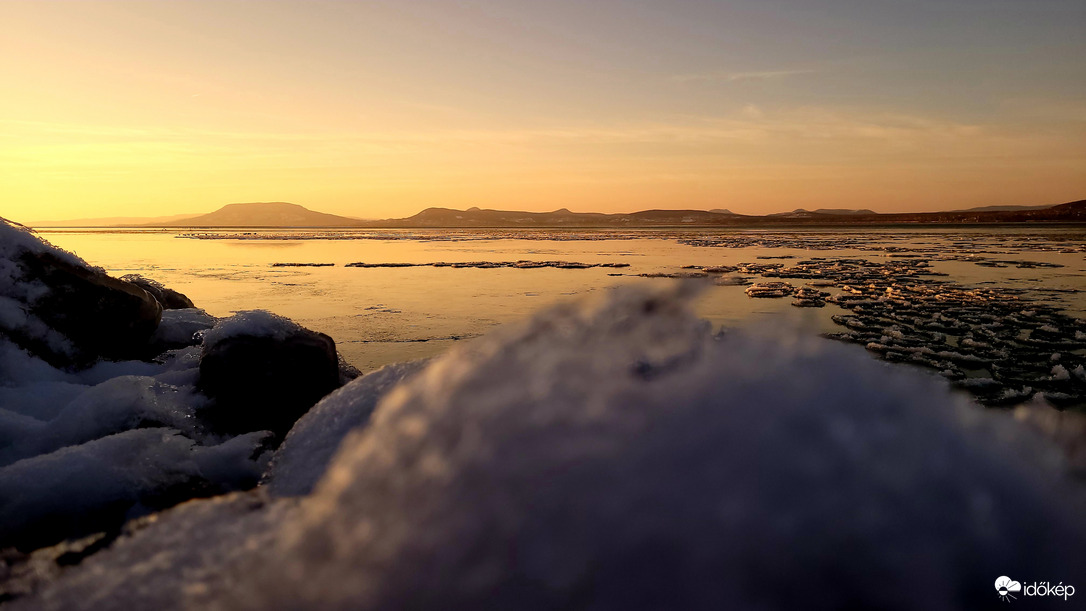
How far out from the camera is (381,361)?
5.39m

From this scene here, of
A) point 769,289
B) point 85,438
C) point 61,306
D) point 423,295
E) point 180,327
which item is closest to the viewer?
point 85,438

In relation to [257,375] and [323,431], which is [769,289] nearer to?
[257,375]

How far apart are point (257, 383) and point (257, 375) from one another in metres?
0.05

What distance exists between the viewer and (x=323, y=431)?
188 cm

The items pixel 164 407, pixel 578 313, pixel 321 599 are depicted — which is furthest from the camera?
pixel 164 407

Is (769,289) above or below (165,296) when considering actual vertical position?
below

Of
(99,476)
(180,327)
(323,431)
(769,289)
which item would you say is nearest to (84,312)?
(180,327)

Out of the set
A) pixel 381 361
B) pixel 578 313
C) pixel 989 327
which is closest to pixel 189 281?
pixel 381 361

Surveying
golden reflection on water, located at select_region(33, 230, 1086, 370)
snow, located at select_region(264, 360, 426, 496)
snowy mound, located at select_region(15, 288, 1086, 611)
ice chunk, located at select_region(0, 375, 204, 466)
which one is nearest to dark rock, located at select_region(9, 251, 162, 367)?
ice chunk, located at select_region(0, 375, 204, 466)

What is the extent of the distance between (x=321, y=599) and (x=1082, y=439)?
2.00 metres

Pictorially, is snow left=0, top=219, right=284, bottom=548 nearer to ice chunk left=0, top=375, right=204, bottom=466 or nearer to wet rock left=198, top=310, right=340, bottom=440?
ice chunk left=0, top=375, right=204, bottom=466

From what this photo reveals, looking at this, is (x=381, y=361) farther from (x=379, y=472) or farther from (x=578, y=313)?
(x=379, y=472)

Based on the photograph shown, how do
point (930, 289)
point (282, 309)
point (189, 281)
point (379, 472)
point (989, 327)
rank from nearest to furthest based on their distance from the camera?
point (379, 472) → point (989, 327) → point (282, 309) → point (930, 289) → point (189, 281)

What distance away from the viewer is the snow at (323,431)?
165 centimetres
